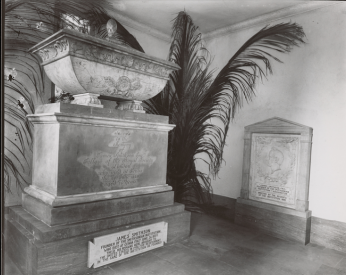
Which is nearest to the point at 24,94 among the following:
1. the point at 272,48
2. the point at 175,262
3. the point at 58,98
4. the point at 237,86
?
the point at 58,98

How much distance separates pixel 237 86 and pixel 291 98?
2.79 ft

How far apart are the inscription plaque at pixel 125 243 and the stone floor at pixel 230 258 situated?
0.06 m

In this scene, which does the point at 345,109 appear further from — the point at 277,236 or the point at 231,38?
the point at 231,38

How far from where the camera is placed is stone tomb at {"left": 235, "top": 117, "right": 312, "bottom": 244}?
3193 mm

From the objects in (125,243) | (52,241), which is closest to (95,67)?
(52,241)

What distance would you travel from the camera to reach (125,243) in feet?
7.86

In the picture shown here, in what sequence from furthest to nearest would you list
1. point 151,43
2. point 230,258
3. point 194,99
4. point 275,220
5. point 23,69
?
point 151,43
point 194,99
point 275,220
point 23,69
point 230,258

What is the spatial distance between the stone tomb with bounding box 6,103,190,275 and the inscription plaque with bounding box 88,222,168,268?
0.06 feet

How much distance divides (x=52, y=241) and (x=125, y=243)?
0.64 metres

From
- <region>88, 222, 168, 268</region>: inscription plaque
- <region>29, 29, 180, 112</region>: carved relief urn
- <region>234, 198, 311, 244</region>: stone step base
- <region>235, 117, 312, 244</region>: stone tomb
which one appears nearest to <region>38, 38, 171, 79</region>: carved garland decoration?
<region>29, 29, 180, 112</region>: carved relief urn

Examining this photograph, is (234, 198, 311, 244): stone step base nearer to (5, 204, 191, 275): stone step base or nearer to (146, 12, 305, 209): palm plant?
(146, 12, 305, 209): palm plant

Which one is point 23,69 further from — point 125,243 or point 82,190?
point 125,243

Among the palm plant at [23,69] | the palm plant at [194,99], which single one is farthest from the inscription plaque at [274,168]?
the palm plant at [23,69]

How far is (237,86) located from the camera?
13.2 ft
